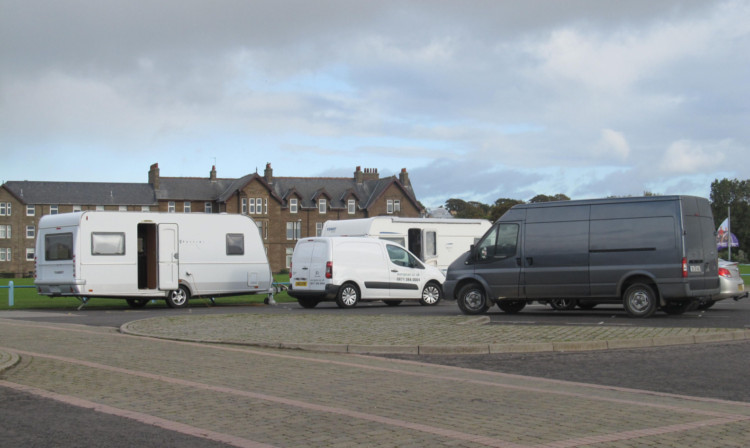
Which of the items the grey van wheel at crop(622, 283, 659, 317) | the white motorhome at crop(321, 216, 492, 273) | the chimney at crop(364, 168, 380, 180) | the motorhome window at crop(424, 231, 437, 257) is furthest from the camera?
the chimney at crop(364, 168, 380, 180)

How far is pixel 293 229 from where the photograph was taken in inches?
3964

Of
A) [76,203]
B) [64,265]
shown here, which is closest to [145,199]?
[76,203]

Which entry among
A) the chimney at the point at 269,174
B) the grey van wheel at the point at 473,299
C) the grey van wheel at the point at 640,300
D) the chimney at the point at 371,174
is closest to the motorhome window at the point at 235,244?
the grey van wheel at the point at 473,299

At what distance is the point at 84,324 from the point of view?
60.7 ft

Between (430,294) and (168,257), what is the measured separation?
27.1 ft

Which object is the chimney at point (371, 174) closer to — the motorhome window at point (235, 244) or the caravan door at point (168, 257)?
the motorhome window at point (235, 244)

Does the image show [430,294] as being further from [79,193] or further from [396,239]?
[79,193]

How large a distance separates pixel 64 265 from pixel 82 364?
49.5ft

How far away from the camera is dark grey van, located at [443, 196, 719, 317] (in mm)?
18000

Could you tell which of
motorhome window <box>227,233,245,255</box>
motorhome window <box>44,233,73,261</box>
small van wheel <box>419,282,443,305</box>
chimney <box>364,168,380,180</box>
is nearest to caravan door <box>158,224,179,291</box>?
motorhome window <box>227,233,245,255</box>

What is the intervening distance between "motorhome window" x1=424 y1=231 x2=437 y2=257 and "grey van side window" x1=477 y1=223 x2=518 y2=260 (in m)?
10.1

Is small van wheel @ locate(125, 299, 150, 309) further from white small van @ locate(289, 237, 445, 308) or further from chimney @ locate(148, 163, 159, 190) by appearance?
chimney @ locate(148, 163, 159, 190)

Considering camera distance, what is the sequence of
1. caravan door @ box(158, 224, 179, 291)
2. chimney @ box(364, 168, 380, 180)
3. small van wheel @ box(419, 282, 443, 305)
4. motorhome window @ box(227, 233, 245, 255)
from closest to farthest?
caravan door @ box(158, 224, 179, 291) → small van wheel @ box(419, 282, 443, 305) → motorhome window @ box(227, 233, 245, 255) → chimney @ box(364, 168, 380, 180)

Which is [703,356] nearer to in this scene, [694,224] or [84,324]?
[694,224]
